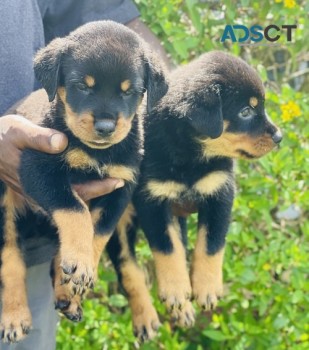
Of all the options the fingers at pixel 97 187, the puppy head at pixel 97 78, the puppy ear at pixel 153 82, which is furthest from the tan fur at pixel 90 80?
the fingers at pixel 97 187

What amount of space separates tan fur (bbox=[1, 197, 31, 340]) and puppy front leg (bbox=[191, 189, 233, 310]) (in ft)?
2.16

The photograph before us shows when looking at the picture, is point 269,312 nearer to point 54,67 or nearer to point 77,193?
point 77,193

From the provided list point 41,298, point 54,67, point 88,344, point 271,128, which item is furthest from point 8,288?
point 88,344

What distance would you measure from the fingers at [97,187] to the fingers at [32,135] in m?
0.17

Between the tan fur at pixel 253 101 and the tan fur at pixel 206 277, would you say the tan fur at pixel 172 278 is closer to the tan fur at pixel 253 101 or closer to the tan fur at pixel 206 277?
the tan fur at pixel 206 277

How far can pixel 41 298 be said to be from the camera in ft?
11.0

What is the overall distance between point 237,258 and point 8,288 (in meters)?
1.71

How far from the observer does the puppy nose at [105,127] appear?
263 cm

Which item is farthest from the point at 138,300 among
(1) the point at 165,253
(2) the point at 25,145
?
(2) the point at 25,145

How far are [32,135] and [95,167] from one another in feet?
0.88

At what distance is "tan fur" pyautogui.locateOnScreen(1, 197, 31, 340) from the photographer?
2939 mm

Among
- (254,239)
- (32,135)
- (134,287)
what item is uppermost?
(32,135)

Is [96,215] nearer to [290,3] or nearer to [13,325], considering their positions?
[13,325]

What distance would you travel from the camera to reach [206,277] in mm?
3129
